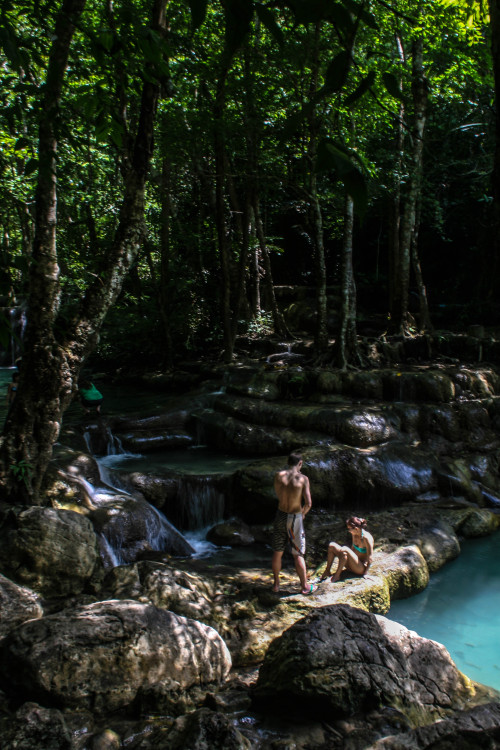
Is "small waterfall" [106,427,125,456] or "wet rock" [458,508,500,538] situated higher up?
"small waterfall" [106,427,125,456]

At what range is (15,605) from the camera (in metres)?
5.22

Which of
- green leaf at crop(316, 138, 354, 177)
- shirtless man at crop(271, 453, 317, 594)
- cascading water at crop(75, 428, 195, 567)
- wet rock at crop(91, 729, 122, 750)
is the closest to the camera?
green leaf at crop(316, 138, 354, 177)

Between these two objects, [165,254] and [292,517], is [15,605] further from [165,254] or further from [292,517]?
[165,254]

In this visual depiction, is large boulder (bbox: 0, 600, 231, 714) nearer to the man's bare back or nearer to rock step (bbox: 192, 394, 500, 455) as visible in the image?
the man's bare back

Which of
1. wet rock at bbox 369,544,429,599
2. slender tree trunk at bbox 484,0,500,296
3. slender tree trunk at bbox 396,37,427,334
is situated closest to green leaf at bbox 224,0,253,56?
slender tree trunk at bbox 484,0,500,296

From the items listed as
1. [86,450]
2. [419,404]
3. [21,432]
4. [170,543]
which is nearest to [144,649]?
[21,432]

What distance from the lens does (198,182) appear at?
2047 centimetres

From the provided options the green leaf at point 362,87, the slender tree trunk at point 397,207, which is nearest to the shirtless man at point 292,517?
the green leaf at point 362,87

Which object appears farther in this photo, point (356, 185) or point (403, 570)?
point (403, 570)

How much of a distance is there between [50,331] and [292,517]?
11.9 ft

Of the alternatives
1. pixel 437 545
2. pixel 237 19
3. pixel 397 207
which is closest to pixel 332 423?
pixel 437 545

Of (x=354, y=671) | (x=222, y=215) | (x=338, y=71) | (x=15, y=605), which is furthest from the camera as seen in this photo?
Result: (x=222, y=215)

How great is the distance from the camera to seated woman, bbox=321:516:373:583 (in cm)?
718

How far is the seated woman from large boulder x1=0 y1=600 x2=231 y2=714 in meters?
2.58
